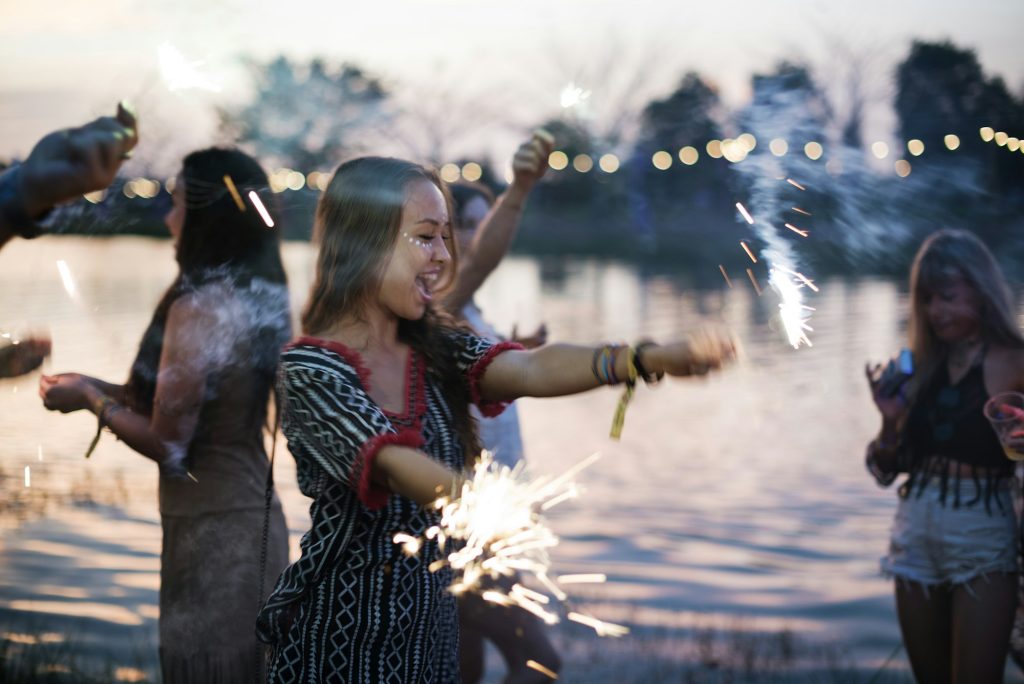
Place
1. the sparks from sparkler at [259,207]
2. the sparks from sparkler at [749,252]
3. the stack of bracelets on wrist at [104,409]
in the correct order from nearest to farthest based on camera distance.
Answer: the sparks from sparkler at [749,252]
the stack of bracelets on wrist at [104,409]
the sparks from sparkler at [259,207]

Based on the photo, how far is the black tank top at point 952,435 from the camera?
3650 millimetres

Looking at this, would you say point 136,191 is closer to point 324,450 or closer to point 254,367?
point 254,367

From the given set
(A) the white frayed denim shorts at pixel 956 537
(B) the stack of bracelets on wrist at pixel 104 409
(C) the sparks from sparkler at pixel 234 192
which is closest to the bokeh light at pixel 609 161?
(A) the white frayed denim shorts at pixel 956 537

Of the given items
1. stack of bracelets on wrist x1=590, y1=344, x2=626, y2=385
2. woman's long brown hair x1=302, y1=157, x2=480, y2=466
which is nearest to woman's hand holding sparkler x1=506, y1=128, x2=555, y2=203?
woman's long brown hair x1=302, y1=157, x2=480, y2=466

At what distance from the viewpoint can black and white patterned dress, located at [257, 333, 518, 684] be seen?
2.30 m

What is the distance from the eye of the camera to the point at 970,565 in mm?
3596

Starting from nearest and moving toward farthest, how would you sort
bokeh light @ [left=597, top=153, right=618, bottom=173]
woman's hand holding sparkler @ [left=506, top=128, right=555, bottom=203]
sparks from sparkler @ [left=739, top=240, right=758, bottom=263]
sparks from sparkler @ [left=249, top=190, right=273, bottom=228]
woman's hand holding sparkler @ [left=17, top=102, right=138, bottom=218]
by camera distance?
woman's hand holding sparkler @ [left=17, top=102, right=138, bottom=218] → sparks from sparkler @ [left=739, top=240, right=758, bottom=263] → sparks from sparkler @ [left=249, top=190, right=273, bottom=228] → woman's hand holding sparkler @ [left=506, top=128, right=555, bottom=203] → bokeh light @ [left=597, top=153, right=618, bottom=173]

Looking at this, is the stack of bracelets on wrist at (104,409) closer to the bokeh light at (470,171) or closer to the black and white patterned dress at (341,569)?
the black and white patterned dress at (341,569)

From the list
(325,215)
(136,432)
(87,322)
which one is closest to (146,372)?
(136,432)

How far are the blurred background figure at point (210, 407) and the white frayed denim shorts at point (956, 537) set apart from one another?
203cm

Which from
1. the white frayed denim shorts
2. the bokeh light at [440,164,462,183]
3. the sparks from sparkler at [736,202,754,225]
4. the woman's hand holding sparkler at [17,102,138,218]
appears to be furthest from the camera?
the bokeh light at [440,164,462,183]

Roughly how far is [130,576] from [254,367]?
4.20m

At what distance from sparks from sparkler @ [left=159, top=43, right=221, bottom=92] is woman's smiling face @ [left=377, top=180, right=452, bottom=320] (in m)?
1.07

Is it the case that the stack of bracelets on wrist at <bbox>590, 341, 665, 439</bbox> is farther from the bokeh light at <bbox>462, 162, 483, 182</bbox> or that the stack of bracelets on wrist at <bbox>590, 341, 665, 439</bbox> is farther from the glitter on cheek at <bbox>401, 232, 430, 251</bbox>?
the bokeh light at <bbox>462, 162, 483, 182</bbox>
